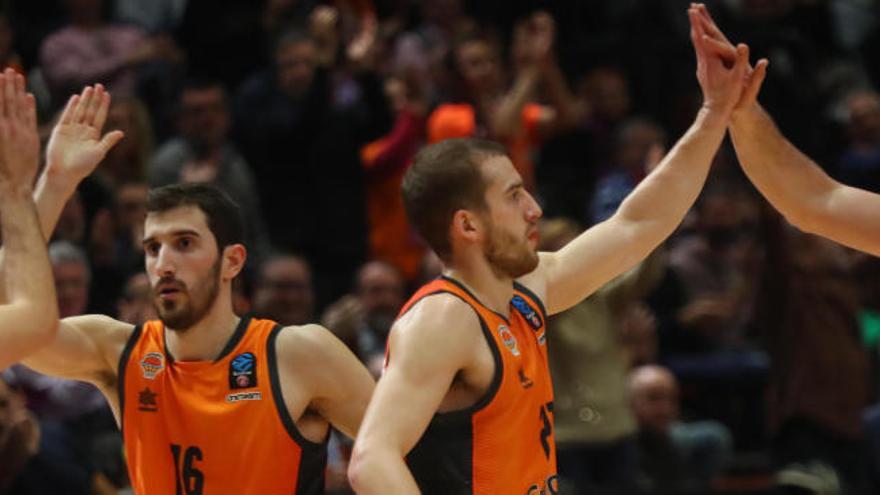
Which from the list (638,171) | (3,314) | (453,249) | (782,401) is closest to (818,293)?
(782,401)

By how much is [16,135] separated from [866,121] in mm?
8997

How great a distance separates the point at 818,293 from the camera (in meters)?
10.8

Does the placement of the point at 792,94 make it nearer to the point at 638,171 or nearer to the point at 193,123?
the point at 638,171

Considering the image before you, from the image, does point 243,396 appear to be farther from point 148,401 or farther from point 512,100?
point 512,100

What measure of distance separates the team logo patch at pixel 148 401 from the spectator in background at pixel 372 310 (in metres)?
4.23

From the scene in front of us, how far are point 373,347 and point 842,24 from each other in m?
6.17

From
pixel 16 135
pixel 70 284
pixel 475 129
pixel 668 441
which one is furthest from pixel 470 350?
pixel 475 129

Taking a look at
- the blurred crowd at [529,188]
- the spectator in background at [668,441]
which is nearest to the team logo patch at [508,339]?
the blurred crowd at [529,188]

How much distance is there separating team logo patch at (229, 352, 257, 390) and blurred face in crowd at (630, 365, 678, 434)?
5151mm

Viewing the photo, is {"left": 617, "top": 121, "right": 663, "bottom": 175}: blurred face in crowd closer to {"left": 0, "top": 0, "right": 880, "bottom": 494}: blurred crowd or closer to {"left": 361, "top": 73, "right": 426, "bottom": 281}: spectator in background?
{"left": 0, "top": 0, "right": 880, "bottom": 494}: blurred crowd

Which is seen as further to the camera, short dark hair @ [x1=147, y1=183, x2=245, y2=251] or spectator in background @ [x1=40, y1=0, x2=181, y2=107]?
spectator in background @ [x1=40, y1=0, x2=181, y2=107]

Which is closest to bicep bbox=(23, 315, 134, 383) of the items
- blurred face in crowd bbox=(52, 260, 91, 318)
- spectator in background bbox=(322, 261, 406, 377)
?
blurred face in crowd bbox=(52, 260, 91, 318)

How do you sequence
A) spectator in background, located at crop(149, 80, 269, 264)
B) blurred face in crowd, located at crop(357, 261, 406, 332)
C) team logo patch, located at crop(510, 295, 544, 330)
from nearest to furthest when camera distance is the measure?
team logo patch, located at crop(510, 295, 544, 330) < blurred face in crowd, located at crop(357, 261, 406, 332) < spectator in background, located at crop(149, 80, 269, 264)

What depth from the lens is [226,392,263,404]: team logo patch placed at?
5.99 m
